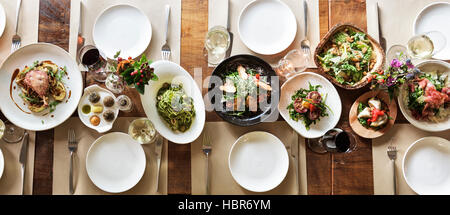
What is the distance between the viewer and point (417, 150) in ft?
7.54

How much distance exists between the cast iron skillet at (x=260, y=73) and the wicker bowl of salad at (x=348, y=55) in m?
0.37

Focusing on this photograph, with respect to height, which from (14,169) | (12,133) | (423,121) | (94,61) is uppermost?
(94,61)

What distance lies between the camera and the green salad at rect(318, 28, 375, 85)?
2254mm

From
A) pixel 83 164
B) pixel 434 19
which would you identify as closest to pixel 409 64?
pixel 434 19

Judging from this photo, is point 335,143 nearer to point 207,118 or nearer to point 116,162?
point 207,118

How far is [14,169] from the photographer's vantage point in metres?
2.29

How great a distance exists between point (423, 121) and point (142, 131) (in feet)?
6.88

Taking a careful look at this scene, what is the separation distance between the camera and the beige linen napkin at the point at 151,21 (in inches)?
93.2

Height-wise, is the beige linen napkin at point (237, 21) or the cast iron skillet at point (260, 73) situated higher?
the beige linen napkin at point (237, 21)

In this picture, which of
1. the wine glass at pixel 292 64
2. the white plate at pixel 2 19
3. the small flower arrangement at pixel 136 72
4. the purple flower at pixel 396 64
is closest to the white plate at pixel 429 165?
the purple flower at pixel 396 64

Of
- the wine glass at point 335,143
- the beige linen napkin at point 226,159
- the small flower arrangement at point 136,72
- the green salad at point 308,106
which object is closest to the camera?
the small flower arrangement at point 136,72

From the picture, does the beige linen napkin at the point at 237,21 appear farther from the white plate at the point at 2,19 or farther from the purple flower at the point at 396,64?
the white plate at the point at 2,19

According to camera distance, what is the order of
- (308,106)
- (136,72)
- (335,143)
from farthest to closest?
1. (308,106)
2. (335,143)
3. (136,72)
